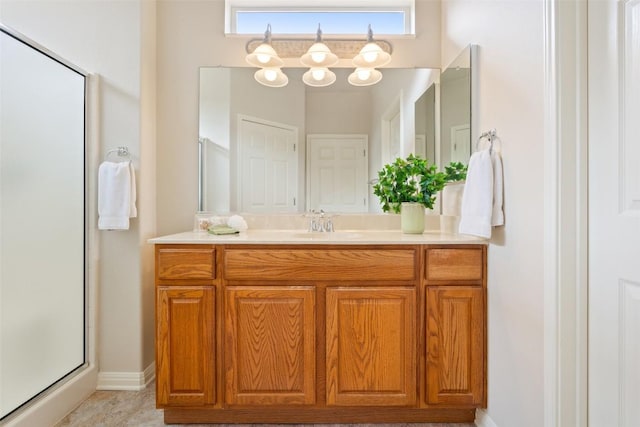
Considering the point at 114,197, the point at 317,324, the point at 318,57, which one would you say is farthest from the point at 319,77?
the point at 317,324

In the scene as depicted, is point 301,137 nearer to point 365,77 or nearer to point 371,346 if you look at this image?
point 365,77

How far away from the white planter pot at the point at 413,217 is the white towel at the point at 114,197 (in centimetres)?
154

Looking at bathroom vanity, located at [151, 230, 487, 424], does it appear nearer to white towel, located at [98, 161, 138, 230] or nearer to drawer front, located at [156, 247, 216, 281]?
drawer front, located at [156, 247, 216, 281]

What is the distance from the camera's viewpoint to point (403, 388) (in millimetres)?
1614

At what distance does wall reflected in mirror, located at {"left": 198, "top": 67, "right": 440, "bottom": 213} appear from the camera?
225 centimetres

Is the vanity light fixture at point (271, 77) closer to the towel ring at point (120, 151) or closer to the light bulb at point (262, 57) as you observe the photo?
the light bulb at point (262, 57)

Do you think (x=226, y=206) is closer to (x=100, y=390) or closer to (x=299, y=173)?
(x=299, y=173)

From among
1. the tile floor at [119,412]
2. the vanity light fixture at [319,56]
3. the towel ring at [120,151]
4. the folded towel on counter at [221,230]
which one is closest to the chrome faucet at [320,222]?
the folded towel on counter at [221,230]

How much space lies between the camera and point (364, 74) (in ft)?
7.34

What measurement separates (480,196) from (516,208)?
148 mm

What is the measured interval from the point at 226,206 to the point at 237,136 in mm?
457

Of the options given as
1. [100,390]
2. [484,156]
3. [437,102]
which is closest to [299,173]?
[437,102]

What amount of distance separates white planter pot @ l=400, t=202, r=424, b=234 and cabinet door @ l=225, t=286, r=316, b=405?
2.24ft

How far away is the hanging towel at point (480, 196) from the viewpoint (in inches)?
57.3
